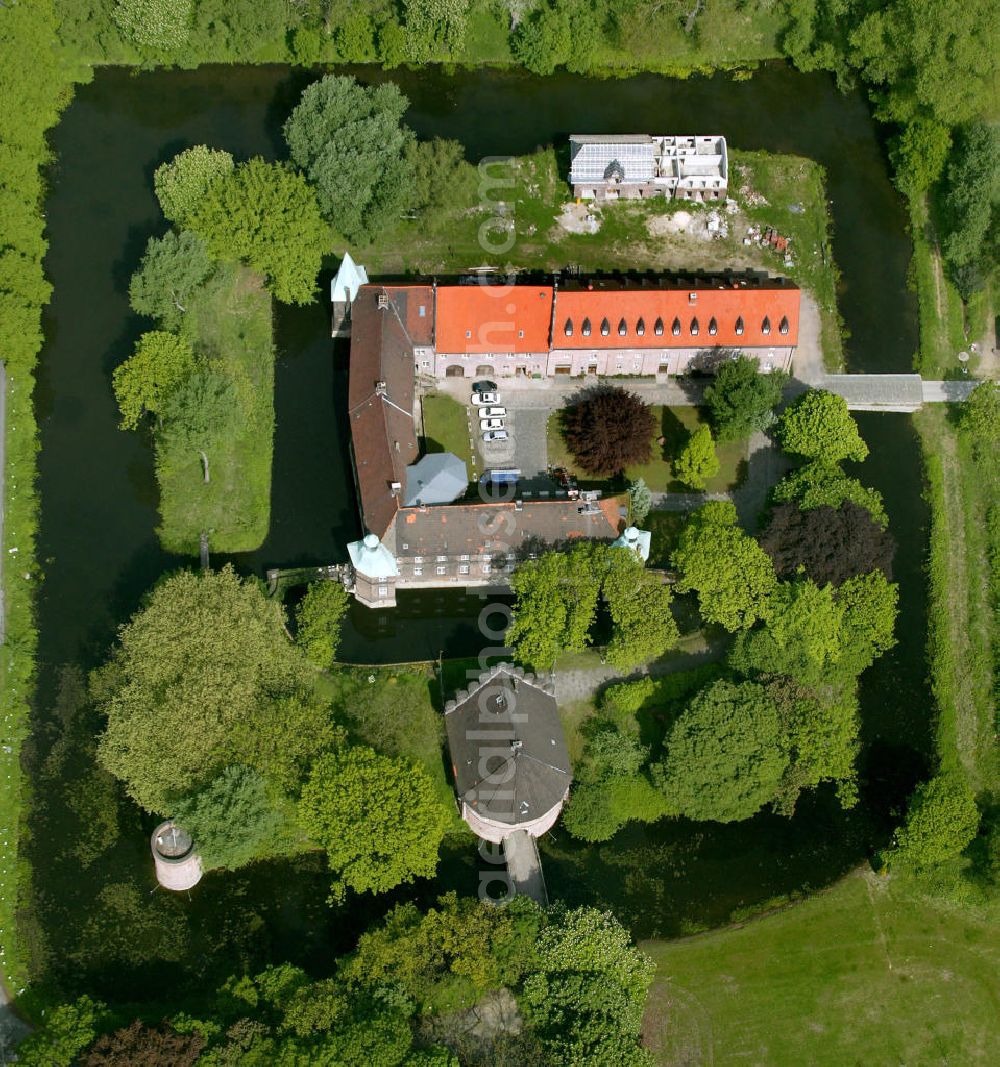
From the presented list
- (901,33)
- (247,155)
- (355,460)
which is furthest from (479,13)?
(355,460)

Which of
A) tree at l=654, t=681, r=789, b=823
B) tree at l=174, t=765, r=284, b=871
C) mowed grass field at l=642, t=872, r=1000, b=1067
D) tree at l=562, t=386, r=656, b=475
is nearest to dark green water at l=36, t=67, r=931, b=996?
Answer: mowed grass field at l=642, t=872, r=1000, b=1067

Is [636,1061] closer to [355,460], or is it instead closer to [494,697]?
[494,697]

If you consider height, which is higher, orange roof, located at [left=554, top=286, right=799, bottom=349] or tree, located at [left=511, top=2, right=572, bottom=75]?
tree, located at [left=511, top=2, right=572, bottom=75]

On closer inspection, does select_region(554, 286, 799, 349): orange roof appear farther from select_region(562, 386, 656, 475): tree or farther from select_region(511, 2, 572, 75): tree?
select_region(511, 2, 572, 75): tree

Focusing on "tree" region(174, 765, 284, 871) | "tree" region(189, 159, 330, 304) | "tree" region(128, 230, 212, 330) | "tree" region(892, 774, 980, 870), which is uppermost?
"tree" region(189, 159, 330, 304)

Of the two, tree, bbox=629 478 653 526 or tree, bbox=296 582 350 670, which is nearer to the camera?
tree, bbox=296 582 350 670

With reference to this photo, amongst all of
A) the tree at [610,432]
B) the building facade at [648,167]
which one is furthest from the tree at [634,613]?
the building facade at [648,167]
